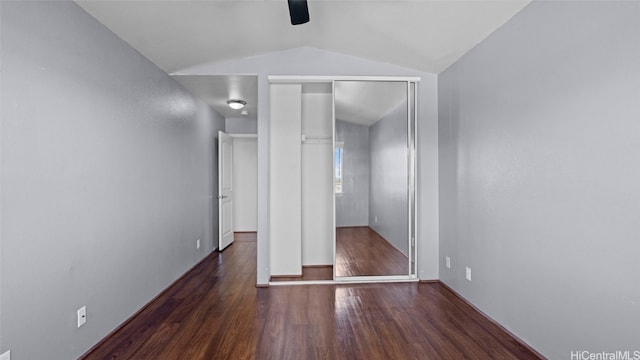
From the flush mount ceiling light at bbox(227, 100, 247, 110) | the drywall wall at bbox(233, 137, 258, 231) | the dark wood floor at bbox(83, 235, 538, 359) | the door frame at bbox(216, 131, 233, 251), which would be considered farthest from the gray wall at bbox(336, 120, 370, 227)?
the drywall wall at bbox(233, 137, 258, 231)

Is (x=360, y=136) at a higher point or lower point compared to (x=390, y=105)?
lower

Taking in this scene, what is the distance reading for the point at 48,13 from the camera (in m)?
1.78

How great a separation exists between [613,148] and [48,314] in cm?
335

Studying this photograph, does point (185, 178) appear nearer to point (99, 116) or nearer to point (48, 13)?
point (99, 116)

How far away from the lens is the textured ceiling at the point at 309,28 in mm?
2275

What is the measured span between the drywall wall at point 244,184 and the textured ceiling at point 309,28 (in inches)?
131

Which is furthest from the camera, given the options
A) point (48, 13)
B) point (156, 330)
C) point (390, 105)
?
point (390, 105)

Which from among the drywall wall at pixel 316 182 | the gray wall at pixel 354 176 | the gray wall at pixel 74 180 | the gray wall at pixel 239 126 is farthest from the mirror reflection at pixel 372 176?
the gray wall at pixel 239 126

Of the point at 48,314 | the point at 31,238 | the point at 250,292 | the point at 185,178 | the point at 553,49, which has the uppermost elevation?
the point at 553,49

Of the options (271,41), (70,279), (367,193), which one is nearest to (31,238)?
(70,279)

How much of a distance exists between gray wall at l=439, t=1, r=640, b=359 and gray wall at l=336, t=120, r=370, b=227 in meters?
1.22

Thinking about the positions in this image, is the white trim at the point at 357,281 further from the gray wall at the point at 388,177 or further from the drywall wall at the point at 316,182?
the drywall wall at the point at 316,182

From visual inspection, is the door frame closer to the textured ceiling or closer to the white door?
the white door

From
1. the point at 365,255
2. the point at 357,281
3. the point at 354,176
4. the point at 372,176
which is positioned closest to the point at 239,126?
the point at 354,176
